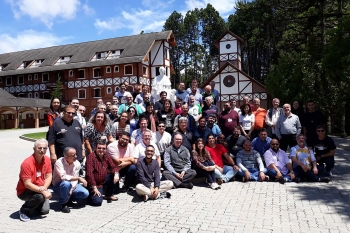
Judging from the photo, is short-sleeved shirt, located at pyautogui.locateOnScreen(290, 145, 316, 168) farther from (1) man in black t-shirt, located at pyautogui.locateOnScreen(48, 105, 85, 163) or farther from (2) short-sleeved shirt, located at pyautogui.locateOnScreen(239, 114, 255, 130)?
(1) man in black t-shirt, located at pyautogui.locateOnScreen(48, 105, 85, 163)

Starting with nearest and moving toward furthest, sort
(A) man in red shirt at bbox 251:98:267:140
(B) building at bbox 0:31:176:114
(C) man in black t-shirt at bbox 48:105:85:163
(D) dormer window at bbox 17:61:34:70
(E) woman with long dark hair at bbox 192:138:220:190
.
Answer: (C) man in black t-shirt at bbox 48:105:85:163, (E) woman with long dark hair at bbox 192:138:220:190, (A) man in red shirt at bbox 251:98:267:140, (B) building at bbox 0:31:176:114, (D) dormer window at bbox 17:61:34:70

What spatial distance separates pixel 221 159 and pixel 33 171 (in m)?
4.30

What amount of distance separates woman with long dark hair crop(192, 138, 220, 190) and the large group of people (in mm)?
24

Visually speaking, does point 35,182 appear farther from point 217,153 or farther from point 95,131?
point 217,153

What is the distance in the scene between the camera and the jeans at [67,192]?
16.7ft

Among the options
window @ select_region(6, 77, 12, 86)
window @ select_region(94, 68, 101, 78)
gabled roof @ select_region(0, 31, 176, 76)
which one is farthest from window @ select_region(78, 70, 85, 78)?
window @ select_region(6, 77, 12, 86)

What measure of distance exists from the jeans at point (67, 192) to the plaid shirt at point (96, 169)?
7.8 inches

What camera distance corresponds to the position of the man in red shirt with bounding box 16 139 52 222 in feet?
15.2

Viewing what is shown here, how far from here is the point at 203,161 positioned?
22.3 ft

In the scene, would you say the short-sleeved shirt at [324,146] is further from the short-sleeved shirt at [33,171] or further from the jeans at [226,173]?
the short-sleeved shirt at [33,171]

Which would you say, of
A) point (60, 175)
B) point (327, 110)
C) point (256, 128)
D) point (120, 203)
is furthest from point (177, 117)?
point (327, 110)

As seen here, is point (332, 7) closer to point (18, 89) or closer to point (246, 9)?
point (246, 9)

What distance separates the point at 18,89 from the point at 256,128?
38938 mm

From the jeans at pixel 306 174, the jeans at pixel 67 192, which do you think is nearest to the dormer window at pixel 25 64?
the jeans at pixel 67 192
